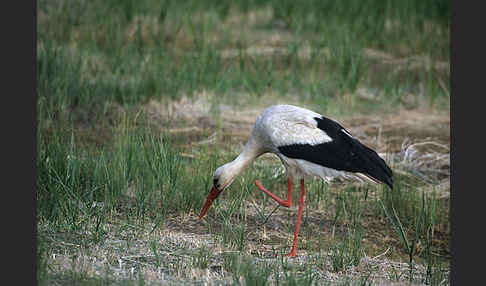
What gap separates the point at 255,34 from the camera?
34.6 ft

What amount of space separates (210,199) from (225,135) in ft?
7.32

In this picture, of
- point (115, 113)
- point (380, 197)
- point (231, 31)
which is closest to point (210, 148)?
point (115, 113)

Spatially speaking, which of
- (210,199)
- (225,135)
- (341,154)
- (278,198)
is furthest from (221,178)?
(225,135)

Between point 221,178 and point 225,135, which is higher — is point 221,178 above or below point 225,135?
above

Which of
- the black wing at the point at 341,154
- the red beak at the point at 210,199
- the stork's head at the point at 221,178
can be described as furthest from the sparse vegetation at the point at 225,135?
the black wing at the point at 341,154

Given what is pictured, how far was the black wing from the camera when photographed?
15.5ft

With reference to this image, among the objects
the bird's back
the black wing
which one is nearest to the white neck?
the bird's back

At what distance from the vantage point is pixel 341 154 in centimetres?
477

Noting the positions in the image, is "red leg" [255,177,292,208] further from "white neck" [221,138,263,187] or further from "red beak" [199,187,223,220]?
"red beak" [199,187,223,220]

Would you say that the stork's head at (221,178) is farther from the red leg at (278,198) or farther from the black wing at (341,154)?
the black wing at (341,154)

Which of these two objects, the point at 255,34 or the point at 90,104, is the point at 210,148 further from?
the point at 255,34

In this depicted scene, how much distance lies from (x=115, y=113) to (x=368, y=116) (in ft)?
9.01

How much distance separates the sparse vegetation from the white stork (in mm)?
304

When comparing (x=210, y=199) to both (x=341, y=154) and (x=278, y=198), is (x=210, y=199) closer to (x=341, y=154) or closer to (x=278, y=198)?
(x=278, y=198)
